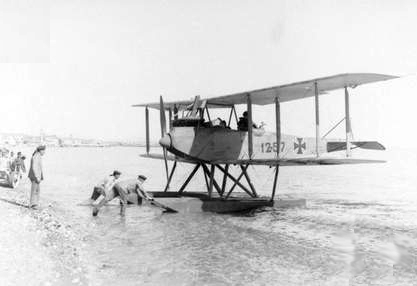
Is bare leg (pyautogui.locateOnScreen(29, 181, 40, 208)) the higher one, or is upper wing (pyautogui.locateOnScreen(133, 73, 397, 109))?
upper wing (pyautogui.locateOnScreen(133, 73, 397, 109))

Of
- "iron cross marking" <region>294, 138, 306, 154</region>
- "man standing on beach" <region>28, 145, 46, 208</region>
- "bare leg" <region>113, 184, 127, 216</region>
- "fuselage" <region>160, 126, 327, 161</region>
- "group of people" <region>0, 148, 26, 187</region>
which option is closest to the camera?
"man standing on beach" <region>28, 145, 46, 208</region>

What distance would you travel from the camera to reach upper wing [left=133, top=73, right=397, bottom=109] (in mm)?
10370

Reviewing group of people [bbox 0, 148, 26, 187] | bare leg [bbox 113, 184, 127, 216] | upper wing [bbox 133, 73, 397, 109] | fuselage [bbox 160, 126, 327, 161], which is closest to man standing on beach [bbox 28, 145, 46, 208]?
bare leg [bbox 113, 184, 127, 216]

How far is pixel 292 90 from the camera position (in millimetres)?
12492

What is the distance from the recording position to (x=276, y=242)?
934 centimetres

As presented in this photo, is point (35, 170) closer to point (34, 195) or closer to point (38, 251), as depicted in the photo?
point (34, 195)

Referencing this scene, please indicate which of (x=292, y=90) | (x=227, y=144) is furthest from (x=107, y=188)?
(x=292, y=90)

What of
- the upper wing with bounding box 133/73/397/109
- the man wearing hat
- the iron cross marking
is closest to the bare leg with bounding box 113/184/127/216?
the man wearing hat

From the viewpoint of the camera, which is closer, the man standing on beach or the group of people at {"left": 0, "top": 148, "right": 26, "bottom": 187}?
the man standing on beach

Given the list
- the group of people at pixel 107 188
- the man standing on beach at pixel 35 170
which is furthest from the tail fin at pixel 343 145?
the man standing on beach at pixel 35 170

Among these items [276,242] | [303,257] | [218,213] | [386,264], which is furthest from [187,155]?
[386,264]

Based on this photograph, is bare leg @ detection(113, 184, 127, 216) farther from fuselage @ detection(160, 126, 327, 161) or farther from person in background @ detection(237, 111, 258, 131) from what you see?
person in background @ detection(237, 111, 258, 131)

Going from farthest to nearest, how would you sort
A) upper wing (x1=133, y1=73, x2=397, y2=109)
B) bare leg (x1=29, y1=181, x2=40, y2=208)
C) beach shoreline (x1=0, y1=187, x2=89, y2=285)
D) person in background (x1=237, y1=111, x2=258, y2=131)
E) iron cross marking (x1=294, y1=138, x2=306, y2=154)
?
iron cross marking (x1=294, y1=138, x2=306, y2=154) → person in background (x1=237, y1=111, x2=258, y2=131) → bare leg (x1=29, y1=181, x2=40, y2=208) → upper wing (x1=133, y1=73, x2=397, y2=109) → beach shoreline (x1=0, y1=187, x2=89, y2=285)

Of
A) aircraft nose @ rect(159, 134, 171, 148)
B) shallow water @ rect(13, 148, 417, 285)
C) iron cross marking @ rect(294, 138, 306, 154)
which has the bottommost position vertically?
shallow water @ rect(13, 148, 417, 285)
